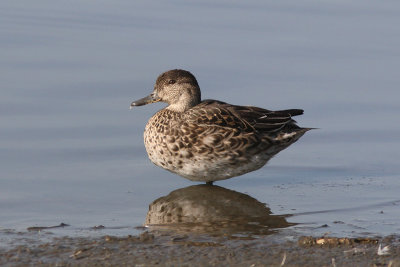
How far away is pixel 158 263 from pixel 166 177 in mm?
3294

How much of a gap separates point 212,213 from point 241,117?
1506mm

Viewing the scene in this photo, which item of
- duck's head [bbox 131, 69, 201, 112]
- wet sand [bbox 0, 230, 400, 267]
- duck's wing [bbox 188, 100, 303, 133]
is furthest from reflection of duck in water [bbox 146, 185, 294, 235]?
duck's head [bbox 131, 69, 201, 112]

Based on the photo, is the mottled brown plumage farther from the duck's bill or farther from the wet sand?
the wet sand

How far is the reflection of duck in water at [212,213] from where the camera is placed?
7114 mm

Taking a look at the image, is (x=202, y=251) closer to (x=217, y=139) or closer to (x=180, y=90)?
(x=217, y=139)

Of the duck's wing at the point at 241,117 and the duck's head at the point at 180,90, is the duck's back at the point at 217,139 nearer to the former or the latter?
the duck's wing at the point at 241,117

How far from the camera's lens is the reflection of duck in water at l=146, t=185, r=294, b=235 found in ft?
23.3

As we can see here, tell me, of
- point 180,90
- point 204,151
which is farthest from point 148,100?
point 204,151

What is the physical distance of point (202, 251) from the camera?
20.2ft

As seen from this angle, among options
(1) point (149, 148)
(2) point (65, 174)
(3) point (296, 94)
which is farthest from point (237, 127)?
(3) point (296, 94)

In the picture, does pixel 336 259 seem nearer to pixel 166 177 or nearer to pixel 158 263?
pixel 158 263

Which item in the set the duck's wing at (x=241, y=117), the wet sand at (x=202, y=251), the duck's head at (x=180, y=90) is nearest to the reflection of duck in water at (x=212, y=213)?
the wet sand at (x=202, y=251)

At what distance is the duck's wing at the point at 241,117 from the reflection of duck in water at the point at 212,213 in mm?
693

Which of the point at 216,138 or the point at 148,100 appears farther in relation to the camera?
the point at 148,100
